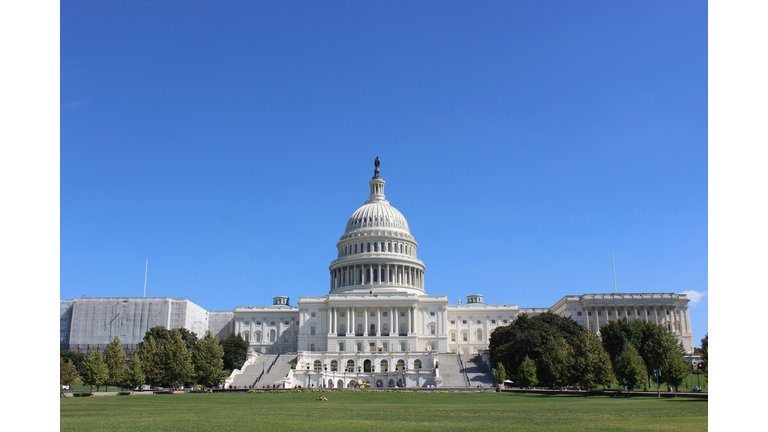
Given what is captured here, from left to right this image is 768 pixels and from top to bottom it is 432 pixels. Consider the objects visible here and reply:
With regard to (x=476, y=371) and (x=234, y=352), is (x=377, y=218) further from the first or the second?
(x=476, y=371)

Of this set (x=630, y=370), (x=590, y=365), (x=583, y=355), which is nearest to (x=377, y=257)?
(x=583, y=355)

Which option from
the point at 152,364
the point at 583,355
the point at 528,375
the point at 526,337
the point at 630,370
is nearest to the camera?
the point at 630,370

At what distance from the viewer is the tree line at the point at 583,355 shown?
57.2m

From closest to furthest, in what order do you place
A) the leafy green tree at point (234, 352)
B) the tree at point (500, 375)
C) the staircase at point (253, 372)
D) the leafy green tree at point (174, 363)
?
the leafy green tree at point (174, 363), the tree at point (500, 375), the staircase at point (253, 372), the leafy green tree at point (234, 352)

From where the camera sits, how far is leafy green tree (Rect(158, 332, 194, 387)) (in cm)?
6881

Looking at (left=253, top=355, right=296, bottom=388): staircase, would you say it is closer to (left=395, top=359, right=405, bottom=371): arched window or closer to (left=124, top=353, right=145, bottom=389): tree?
(left=395, top=359, right=405, bottom=371): arched window

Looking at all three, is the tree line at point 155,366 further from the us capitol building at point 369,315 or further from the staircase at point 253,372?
the us capitol building at point 369,315

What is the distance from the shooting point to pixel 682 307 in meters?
137

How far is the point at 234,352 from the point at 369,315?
1151 inches

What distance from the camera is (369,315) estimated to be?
420 feet

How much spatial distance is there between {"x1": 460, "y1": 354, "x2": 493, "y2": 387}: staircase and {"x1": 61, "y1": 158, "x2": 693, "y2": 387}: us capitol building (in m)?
0.77

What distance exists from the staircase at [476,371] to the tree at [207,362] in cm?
3628

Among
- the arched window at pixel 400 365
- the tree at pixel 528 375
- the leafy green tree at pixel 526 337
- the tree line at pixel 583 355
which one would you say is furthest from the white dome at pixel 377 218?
the tree at pixel 528 375
